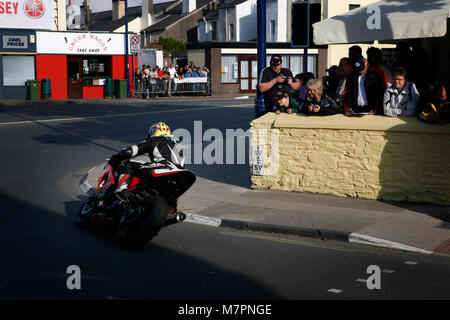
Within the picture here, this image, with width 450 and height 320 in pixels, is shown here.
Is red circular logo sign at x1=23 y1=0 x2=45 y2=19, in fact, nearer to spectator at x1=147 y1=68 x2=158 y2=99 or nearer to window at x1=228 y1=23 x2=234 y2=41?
spectator at x1=147 y1=68 x2=158 y2=99

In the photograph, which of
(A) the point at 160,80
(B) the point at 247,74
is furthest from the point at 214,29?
(A) the point at 160,80

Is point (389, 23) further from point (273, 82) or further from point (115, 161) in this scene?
point (115, 161)

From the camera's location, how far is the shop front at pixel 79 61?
39.3 meters

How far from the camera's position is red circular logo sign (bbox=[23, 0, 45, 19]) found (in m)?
39.0

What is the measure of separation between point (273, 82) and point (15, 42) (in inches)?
1195

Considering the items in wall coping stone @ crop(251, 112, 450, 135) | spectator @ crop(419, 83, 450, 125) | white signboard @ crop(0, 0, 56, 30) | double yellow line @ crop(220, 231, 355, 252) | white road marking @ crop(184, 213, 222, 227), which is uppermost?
white signboard @ crop(0, 0, 56, 30)

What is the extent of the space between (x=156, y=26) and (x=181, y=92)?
30.6 metres

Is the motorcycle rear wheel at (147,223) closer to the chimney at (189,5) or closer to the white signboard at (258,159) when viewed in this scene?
the white signboard at (258,159)

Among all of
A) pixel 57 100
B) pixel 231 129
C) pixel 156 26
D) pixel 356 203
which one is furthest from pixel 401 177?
pixel 156 26

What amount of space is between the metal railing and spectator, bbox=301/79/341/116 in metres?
29.5

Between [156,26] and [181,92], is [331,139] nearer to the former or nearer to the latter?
[181,92]

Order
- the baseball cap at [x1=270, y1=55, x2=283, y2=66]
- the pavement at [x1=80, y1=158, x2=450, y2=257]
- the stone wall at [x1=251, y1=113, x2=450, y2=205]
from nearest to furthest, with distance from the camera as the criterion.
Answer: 1. the pavement at [x1=80, y1=158, x2=450, y2=257]
2. the stone wall at [x1=251, y1=113, x2=450, y2=205]
3. the baseball cap at [x1=270, y1=55, x2=283, y2=66]

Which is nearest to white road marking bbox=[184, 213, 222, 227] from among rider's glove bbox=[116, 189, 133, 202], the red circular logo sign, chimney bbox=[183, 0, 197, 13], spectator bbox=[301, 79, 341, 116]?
rider's glove bbox=[116, 189, 133, 202]

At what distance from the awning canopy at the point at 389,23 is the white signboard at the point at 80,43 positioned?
31.3 meters
